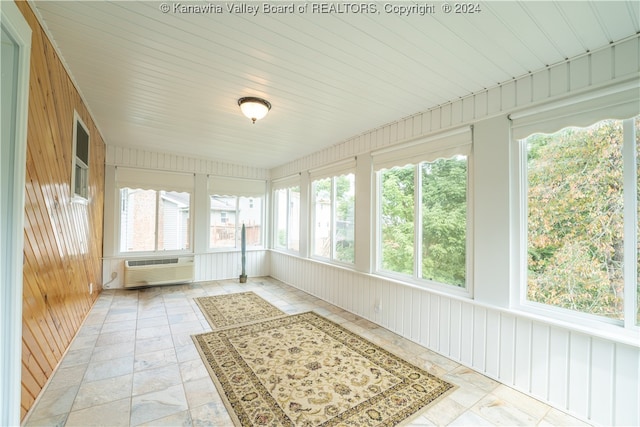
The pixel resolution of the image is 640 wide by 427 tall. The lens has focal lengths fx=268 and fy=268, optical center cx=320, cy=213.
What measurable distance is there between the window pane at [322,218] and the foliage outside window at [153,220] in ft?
9.09

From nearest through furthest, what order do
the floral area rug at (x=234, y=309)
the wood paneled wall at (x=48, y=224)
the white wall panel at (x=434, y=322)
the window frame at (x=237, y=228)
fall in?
1. the wood paneled wall at (x=48, y=224)
2. the white wall panel at (x=434, y=322)
3. the floral area rug at (x=234, y=309)
4. the window frame at (x=237, y=228)

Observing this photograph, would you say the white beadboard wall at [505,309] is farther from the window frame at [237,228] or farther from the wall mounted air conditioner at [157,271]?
the wall mounted air conditioner at [157,271]

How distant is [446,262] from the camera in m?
2.89

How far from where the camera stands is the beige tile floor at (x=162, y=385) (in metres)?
1.85

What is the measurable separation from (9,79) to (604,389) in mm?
4170

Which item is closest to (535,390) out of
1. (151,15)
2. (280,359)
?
(280,359)

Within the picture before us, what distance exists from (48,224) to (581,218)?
415 centimetres

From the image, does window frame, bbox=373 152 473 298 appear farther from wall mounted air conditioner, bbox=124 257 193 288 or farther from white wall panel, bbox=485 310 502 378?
wall mounted air conditioner, bbox=124 257 193 288

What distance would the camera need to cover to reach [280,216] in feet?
20.8

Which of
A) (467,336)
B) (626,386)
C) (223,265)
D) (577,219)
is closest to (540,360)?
(626,386)

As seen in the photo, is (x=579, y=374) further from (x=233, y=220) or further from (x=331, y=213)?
(x=233, y=220)

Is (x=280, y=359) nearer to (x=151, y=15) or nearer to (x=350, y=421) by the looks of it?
(x=350, y=421)

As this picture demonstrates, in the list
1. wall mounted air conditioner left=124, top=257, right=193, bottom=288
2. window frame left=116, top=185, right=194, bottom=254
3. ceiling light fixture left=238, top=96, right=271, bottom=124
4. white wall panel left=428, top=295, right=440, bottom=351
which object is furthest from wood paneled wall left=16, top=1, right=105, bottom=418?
white wall panel left=428, top=295, right=440, bottom=351

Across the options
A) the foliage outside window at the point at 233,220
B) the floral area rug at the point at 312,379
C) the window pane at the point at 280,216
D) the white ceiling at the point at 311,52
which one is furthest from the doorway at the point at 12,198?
the window pane at the point at 280,216
